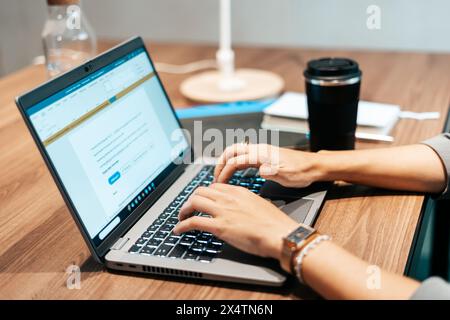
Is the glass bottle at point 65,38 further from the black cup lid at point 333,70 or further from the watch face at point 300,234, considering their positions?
the watch face at point 300,234

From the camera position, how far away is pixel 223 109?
1352mm

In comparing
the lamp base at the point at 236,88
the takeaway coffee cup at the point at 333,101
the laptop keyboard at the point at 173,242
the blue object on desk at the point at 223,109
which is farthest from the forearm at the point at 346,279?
the lamp base at the point at 236,88

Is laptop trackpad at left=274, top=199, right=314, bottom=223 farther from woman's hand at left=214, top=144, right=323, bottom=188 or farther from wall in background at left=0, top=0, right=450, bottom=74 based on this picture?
wall in background at left=0, top=0, right=450, bottom=74

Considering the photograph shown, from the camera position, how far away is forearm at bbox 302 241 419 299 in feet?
2.24

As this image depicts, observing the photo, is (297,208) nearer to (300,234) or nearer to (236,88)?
(300,234)

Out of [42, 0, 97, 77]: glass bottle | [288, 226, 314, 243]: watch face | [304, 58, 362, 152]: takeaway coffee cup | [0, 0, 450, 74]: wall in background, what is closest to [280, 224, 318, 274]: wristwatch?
[288, 226, 314, 243]: watch face

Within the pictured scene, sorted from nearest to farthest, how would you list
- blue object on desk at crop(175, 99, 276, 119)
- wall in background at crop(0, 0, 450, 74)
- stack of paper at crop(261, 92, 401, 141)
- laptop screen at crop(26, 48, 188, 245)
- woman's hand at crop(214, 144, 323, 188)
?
laptop screen at crop(26, 48, 188, 245) → woman's hand at crop(214, 144, 323, 188) → stack of paper at crop(261, 92, 401, 141) → blue object on desk at crop(175, 99, 276, 119) → wall in background at crop(0, 0, 450, 74)

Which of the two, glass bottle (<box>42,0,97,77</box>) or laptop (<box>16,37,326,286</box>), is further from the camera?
glass bottle (<box>42,0,97,77</box>)

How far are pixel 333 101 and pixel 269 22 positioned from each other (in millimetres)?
1494

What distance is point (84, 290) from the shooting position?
75 centimetres

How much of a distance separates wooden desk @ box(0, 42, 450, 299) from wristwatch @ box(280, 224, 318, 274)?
0.13ft

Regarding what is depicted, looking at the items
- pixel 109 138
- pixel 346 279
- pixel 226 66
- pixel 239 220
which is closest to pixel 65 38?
pixel 226 66

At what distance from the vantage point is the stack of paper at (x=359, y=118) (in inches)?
47.6

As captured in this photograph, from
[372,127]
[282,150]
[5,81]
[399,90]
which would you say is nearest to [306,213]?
[282,150]
